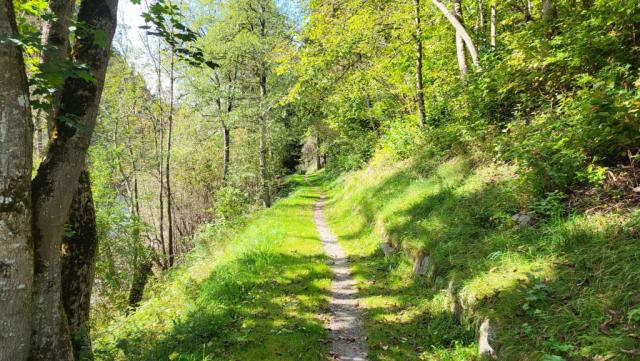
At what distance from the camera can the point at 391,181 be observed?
13.9m

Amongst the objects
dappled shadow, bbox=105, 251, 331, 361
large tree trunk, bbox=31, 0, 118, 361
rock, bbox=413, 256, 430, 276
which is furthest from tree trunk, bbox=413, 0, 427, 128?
large tree trunk, bbox=31, 0, 118, 361

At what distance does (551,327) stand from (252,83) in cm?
2187

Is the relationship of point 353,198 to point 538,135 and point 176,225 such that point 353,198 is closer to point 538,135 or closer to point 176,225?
point 538,135

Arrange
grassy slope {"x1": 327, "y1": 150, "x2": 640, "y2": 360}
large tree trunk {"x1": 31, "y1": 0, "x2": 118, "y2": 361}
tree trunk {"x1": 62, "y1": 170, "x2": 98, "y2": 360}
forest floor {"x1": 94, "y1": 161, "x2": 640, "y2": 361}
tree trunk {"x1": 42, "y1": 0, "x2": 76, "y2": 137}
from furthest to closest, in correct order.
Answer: tree trunk {"x1": 62, "y1": 170, "x2": 98, "y2": 360}
forest floor {"x1": 94, "y1": 161, "x2": 640, "y2": 361}
grassy slope {"x1": 327, "y1": 150, "x2": 640, "y2": 360}
tree trunk {"x1": 42, "y1": 0, "x2": 76, "y2": 137}
large tree trunk {"x1": 31, "y1": 0, "x2": 118, "y2": 361}

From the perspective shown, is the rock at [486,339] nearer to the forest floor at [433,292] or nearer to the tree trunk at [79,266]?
the forest floor at [433,292]

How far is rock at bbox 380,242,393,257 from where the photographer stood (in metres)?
9.43

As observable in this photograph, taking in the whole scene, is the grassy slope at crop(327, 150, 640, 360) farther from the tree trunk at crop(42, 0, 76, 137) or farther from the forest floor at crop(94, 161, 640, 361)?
the tree trunk at crop(42, 0, 76, 137)

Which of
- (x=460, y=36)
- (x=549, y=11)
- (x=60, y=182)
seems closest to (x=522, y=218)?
(x=549, y=11)

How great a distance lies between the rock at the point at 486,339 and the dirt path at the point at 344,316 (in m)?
1.65

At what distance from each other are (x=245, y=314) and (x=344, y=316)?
1761 millimetres

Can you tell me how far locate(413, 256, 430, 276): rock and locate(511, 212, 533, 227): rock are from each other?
5.91 ft

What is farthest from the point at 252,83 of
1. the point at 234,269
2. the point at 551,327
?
the point at 551,327

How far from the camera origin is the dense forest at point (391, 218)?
11.9ft

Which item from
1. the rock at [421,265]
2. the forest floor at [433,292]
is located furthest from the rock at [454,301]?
the rock at [421,265]
